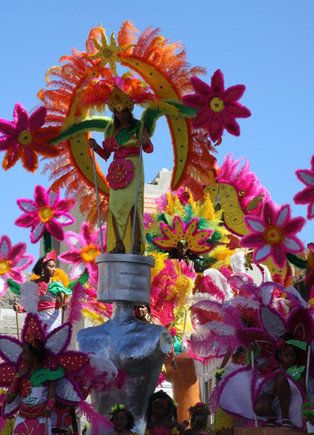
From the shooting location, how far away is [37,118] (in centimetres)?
672

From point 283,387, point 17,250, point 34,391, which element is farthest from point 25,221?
point 283,387

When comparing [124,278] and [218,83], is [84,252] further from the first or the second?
[218,83]

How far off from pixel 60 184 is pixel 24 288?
5.66 ft

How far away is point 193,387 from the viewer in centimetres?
731

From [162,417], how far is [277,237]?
178 cm

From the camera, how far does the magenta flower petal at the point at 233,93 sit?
6148 millimetres

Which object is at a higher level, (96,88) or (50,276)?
(96,88)

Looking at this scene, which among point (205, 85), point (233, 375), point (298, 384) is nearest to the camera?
point (298, 384)

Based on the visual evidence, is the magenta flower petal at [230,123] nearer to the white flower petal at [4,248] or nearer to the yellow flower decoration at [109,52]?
the yellow flower decoration at [109,52]

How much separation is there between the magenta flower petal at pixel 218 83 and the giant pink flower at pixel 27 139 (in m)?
1.38

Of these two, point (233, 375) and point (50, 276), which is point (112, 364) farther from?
point (50, 276)

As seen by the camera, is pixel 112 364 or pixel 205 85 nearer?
pixel 112 364

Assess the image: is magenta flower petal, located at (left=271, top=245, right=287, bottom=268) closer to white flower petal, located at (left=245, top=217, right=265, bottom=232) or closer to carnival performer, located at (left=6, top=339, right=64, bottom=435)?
white flower petal, located at (left=245, top=217, right=265, bottom=232)

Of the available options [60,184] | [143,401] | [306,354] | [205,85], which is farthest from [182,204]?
[306,354]
